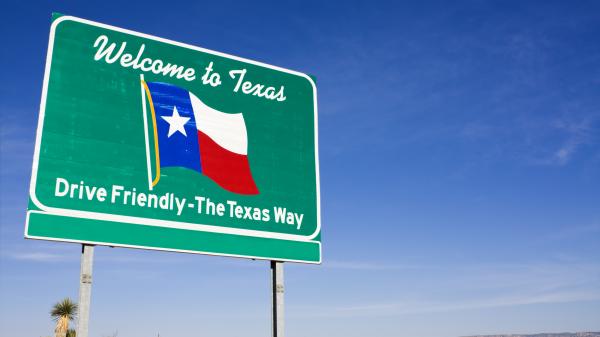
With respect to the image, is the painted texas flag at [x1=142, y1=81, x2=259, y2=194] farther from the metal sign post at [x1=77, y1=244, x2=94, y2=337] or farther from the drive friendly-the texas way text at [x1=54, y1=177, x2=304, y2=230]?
the metal sign post at [x1=77, y1=244, x2=94, y2=337]

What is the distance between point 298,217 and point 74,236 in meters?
4.45

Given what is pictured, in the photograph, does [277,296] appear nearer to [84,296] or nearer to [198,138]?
[198,138]

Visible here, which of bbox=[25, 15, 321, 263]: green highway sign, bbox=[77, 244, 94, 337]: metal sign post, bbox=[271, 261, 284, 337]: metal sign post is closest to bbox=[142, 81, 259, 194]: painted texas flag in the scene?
bbox=[25, 15, 321, 263]: green highway sign

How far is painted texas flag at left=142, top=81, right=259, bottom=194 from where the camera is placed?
11508 mm

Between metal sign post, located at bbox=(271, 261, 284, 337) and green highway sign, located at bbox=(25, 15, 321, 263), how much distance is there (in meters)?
0.27

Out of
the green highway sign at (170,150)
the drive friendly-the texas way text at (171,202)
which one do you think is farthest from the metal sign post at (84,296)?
the drive friendly-the texas way text at (171,202)

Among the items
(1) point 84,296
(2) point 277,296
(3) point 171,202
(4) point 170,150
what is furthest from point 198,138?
(1) point 84,296

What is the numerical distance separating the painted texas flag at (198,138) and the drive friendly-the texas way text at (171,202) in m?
0.39

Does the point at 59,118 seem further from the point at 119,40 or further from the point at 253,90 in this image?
the point at 253,90

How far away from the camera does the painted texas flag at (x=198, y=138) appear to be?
11.5 metres

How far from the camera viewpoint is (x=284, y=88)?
44.3ft

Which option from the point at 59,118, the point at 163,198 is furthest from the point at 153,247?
the point at 59,118

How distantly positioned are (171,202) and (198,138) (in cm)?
150

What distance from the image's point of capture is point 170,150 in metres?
11.5
